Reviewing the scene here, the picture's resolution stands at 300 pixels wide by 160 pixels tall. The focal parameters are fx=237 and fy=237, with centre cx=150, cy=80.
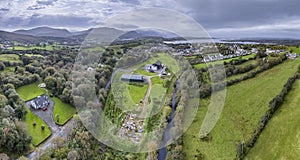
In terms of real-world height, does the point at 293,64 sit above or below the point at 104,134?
above

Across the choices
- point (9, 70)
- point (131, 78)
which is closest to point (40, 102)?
point (131, 78)

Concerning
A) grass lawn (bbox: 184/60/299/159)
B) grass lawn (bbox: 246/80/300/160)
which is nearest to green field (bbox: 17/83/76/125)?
grass lawn (bbox: 184/60/299/159)

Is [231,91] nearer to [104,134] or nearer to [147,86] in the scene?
[147,86]

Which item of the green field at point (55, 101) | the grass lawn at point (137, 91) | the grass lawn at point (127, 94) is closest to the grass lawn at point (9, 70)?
the green field at point (55, 101)

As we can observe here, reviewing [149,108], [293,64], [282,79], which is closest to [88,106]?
[149,108]

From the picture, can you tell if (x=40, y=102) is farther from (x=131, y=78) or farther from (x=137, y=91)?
(x=137, y=91)

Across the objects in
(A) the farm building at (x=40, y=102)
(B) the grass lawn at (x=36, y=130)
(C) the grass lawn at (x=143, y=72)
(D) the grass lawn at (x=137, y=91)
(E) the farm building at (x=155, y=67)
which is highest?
(E) the farm building at (x=155, y=67)

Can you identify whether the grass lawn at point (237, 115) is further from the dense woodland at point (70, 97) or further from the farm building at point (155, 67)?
the farm building at point (155, 67)
